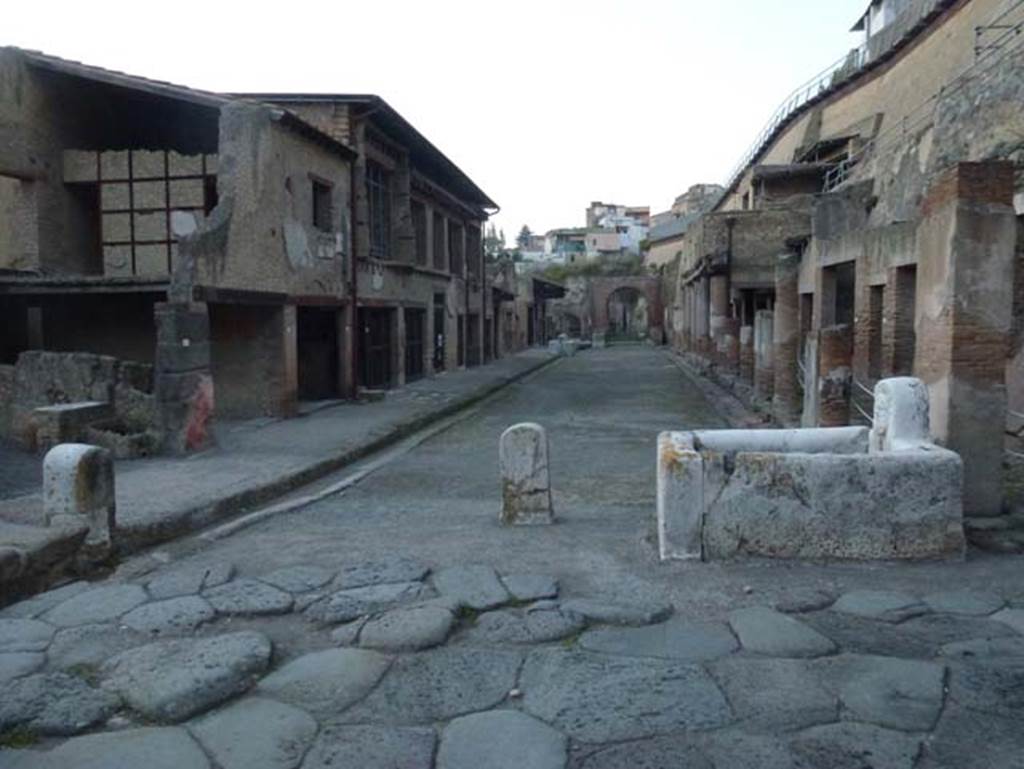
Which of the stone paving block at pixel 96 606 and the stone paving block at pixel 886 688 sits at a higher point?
the stone paving block at pixel 886 688

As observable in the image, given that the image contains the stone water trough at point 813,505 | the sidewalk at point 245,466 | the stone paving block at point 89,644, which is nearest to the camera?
the stone paving block at point 89,644

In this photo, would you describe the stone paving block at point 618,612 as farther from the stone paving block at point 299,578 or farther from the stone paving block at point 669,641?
the stone paving block at point 299,578

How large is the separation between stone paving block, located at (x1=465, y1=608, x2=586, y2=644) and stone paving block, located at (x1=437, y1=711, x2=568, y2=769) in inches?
29.9

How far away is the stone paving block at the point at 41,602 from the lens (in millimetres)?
4574

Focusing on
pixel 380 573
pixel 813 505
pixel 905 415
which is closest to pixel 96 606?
pixel 380 573

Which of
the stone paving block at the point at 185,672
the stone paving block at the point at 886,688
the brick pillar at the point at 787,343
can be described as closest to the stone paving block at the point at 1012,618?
the stone paving block at the point at 886,688

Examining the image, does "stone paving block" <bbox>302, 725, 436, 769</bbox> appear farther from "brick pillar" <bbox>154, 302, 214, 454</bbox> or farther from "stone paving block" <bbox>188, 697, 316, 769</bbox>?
"brick pillar" <bbox>154, 302, 214, 454</bbox>

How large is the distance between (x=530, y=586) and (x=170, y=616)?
6.31ft

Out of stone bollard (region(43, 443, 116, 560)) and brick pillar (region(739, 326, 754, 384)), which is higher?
brick pillar (region(739, 326, 754, 384))

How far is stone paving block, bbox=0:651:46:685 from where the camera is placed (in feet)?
12.3

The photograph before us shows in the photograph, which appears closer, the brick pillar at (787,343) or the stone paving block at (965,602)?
the stone paving block at (965,602)

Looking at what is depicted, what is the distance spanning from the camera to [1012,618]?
4.26m

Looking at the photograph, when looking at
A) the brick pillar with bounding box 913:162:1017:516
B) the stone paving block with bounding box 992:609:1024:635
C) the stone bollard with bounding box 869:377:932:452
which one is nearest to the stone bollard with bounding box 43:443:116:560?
the stone bollard with bounding box 869:377:932:452

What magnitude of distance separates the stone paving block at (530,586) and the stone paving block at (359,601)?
504mm
